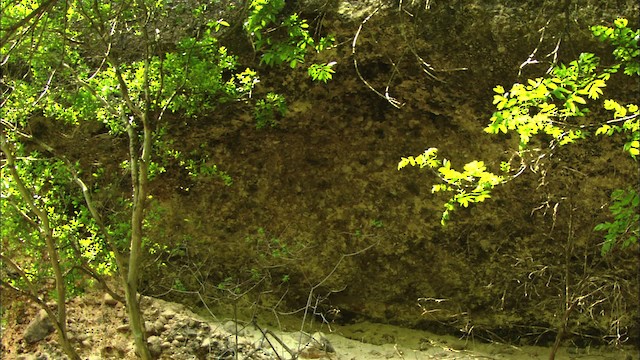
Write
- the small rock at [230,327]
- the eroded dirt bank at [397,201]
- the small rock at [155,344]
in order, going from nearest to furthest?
1. the small rock at [155,344]
2. the eroded dirt bank at [397,201]
3. the small rock at [230,327]

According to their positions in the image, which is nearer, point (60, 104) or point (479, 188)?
point (479, 188)

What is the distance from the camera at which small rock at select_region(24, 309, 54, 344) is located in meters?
5.43

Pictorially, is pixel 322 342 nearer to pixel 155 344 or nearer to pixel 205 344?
pixel 205 344

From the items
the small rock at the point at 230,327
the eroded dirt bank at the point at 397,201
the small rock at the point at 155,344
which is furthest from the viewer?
the small rock at the point at 230,327

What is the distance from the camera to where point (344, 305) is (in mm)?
6164

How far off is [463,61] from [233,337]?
2.87 meters

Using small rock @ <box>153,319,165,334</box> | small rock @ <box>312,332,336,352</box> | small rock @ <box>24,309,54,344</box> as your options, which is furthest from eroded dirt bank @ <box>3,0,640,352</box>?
small rock @ <box>24,309,54,344</box>

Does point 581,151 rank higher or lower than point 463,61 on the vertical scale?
lower

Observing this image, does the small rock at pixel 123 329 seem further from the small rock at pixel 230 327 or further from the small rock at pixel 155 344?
the small rock at pixel 230 327

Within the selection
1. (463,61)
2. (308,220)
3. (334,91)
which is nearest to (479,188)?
(463,61)

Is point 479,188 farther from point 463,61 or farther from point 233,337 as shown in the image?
point 233,337

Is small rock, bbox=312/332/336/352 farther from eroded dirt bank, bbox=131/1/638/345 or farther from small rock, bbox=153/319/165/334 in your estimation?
small rock, bbox=153/319/165/334

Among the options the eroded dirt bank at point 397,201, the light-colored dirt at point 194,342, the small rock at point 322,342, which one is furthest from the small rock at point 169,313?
the small rock at point 322,342

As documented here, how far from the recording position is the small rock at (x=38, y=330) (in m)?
5.43
